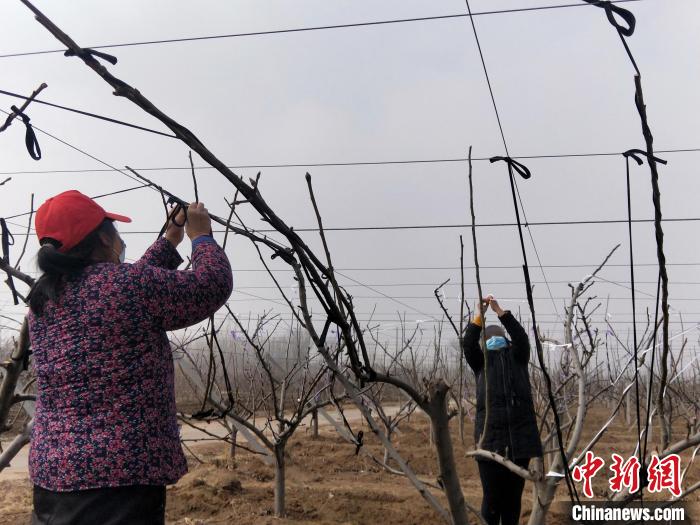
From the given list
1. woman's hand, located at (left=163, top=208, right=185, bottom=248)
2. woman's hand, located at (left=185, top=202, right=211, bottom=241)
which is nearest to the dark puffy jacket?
woman's hand, located at (left=163, top=208, right=185, bottom=248)

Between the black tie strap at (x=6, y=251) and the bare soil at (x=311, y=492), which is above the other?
the black tie strap at (x=6, y=251)

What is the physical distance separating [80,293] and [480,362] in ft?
7.56

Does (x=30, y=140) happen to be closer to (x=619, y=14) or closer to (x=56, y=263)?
(x=56, y=263)

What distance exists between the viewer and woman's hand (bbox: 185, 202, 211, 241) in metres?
1.43

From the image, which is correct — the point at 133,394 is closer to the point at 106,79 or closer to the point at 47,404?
the point at 47,404

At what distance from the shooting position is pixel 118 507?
125 centimetres

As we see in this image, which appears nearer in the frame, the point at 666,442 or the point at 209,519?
the point at 666,442

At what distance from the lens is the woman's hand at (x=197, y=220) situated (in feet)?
4.69

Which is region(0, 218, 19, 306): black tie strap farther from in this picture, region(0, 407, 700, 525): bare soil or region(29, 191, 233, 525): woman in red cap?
region(0, 407, 700, 525): bare soil

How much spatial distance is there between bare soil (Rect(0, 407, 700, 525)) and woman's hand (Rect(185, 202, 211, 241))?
374cm

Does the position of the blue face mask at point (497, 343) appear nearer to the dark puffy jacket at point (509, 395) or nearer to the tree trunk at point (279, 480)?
the dark puffy jacket at point (509, 395)

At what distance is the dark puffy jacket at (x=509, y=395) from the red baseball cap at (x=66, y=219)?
1979 mm

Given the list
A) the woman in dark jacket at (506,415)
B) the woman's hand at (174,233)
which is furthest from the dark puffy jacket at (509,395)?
the woman's hand at (174,233)

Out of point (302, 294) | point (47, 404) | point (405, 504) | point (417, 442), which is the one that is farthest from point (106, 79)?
point (417, 442)
